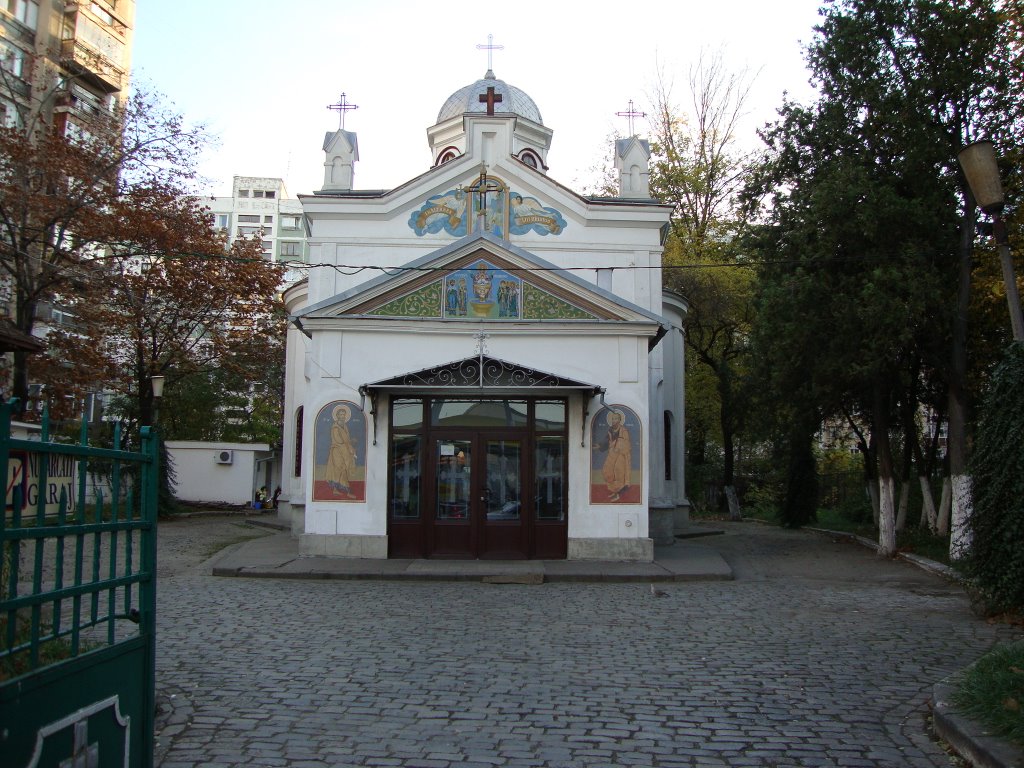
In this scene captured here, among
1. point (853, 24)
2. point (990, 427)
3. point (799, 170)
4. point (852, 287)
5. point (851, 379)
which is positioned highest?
point (853, 24)

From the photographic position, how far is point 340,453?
17328 mm

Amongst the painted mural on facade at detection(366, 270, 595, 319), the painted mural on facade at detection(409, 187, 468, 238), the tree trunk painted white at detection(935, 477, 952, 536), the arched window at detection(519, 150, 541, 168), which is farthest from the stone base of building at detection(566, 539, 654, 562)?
the arched window at detection(519, 150, 541, 168)

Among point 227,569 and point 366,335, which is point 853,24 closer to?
point 366,335

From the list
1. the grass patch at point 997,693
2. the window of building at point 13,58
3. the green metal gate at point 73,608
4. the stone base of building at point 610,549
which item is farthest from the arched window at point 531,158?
the green metal gate at point 73,608

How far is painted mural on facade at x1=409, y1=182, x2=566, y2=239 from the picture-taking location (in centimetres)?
2061

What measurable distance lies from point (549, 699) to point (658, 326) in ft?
36.3

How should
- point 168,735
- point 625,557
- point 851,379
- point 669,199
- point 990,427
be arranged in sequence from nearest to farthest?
point 168,735 < point 990,427 < point 625,557 < point 851,379 < point 669,199

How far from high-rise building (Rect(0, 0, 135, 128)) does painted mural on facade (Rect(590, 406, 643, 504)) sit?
73.5 ft

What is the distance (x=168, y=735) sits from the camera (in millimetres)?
6496

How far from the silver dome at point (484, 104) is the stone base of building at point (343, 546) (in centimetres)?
1621

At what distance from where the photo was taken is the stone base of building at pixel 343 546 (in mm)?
17203

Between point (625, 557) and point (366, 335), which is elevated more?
point (366, 335)

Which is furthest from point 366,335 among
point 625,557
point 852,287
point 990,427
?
point 990,427

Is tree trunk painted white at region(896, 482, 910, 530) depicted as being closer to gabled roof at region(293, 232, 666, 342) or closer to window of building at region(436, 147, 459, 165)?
gabled roof at region(293, 232, 666, 342)
